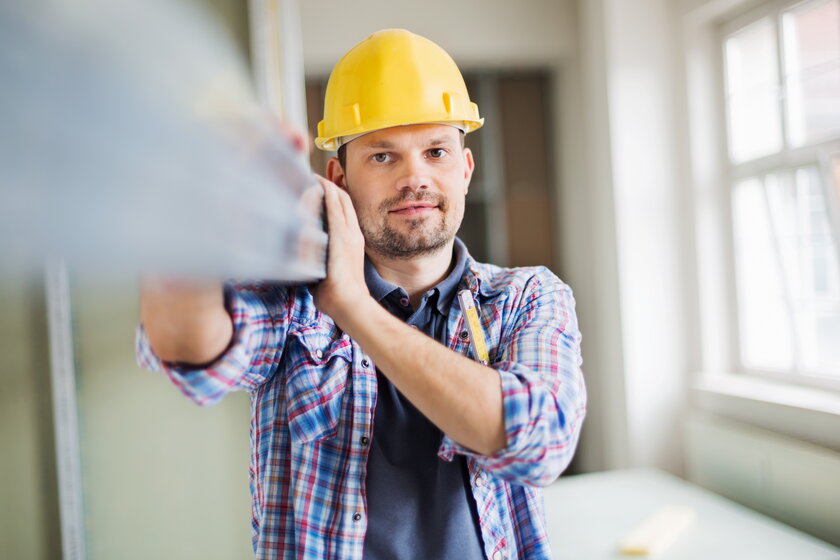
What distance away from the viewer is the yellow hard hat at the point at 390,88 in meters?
1.04

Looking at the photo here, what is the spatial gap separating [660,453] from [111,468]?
2.59 meters

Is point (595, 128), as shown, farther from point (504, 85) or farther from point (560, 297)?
point (560, 297)

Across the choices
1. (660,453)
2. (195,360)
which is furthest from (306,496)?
(660,453)

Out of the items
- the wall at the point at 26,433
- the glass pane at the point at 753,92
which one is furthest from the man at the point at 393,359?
the glass pane at the point at 753,92

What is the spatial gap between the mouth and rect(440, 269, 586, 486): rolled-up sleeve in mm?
227

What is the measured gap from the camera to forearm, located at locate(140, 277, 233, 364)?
0.69 m

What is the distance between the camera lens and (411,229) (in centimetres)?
107

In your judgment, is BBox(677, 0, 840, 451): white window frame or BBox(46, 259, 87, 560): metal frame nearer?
BBox(46, 259, 87, 560): metal frame

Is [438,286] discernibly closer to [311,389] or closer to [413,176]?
[413,176]

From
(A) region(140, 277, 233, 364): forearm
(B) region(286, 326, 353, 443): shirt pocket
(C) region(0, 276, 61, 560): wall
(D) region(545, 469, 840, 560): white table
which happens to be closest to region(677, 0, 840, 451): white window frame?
(D) region(545, 469, 840, 560): white table

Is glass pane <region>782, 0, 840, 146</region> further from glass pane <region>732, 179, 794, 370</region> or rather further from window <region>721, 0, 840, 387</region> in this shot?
glass pane <region>732, 179, 794, 370</region>

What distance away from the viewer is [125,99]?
1.22 ft

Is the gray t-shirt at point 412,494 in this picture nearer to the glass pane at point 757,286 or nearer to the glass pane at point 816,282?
the glass pane at point 816,282

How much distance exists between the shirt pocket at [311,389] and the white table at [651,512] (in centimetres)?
127
